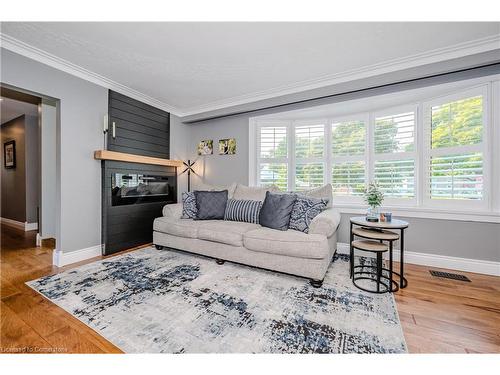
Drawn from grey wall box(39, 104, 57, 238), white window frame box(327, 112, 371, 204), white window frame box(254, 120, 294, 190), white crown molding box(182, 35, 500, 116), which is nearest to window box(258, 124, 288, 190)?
white window frame box(254, 120, 294, 190)

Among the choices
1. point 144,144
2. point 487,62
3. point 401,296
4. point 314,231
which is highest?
point 487,62

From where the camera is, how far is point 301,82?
2.98 m

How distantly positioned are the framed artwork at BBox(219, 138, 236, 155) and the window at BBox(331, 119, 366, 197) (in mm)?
1693

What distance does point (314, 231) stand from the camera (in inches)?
87.7

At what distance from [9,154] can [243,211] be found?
5793mm

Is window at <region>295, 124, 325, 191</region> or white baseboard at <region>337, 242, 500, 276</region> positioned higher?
window at <region>295, 124, 325, 191</region>

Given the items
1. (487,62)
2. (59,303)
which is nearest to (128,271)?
(59,303)

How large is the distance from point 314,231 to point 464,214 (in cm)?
179

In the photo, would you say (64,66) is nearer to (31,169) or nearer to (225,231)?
(225,231)

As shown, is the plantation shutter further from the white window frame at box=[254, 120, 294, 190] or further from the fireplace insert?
the fireplace insert

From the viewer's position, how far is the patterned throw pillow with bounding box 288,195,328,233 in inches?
96.2

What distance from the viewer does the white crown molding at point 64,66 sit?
85.2 inches

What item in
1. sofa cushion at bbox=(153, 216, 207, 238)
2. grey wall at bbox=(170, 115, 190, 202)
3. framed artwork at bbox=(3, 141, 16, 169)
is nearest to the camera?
sofa cushion at bbox=(153, 216, 207, 238)
